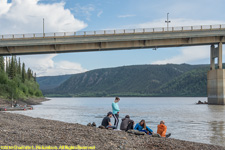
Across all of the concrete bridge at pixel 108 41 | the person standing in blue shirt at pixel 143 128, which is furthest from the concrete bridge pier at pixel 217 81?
the person standing in blue shirt at pixel 143 128

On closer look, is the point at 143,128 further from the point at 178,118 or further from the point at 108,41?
the point at 108,41

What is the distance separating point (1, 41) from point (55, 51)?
1143 cm

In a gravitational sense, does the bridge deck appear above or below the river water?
above

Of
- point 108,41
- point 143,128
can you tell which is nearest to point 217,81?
point 108,41

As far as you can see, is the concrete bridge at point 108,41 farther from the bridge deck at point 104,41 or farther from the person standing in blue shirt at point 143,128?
the person standing in blue shirt at point 143,128

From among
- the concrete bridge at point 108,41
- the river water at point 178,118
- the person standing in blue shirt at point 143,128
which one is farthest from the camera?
the concrete bridge at point 108,41

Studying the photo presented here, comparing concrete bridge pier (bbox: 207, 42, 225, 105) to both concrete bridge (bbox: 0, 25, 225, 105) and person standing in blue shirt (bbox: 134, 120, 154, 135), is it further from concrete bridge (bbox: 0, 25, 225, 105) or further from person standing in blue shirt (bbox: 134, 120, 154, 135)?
person standing in blue shirt (bbox: 134, 120, 154, 135)

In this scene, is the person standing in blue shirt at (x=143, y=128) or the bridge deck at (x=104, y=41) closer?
the person standing in blue shirt at (x=143, y=128)

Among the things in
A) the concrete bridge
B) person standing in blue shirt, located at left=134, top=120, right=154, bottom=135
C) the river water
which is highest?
the concrete bridge

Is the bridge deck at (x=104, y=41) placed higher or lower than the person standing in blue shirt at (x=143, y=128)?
higher

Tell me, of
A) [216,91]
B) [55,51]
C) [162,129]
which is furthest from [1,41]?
[162,129]

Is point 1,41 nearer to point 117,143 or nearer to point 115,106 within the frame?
point 115,106

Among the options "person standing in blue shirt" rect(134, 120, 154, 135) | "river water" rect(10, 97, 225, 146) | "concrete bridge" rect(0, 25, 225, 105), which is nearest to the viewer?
"person standing in blue shirt" rect(134, 120, 154, 135)

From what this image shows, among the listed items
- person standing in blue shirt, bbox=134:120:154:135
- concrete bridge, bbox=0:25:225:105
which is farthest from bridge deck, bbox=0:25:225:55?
person standing in blue shirt, bbox=134:120:154:135
